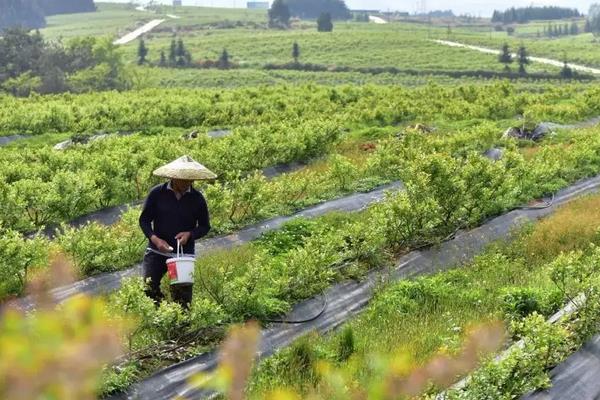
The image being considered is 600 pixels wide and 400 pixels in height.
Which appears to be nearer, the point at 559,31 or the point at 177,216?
the point at 177,216

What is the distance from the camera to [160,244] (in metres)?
6.81

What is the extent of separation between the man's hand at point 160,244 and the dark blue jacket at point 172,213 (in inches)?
4.4

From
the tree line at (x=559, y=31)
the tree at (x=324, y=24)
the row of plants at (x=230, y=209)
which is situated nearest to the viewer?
the row of plants at (x=230, y=209)

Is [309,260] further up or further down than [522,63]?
further down

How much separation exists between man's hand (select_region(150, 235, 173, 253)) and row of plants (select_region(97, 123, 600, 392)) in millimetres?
560

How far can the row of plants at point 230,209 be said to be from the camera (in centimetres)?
806

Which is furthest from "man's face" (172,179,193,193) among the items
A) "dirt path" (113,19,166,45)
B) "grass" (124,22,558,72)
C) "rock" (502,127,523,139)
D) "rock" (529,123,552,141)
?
"dirt path" (113,19,166,45)

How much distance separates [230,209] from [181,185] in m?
4.70

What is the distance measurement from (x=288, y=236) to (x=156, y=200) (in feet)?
12.6

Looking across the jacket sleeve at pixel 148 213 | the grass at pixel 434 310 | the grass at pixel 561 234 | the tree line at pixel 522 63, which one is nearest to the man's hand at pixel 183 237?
the jacket sleeve at pixel 148 213

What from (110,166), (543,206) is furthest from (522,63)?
(110,166)

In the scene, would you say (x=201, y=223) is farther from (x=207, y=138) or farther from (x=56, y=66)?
(x=56, y=66)

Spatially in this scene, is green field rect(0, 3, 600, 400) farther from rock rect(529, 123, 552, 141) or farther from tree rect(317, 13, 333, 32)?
tree rect(317, 13, 333, 32)

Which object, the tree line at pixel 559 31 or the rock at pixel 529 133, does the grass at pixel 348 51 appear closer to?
the rock at pixel 529 133
